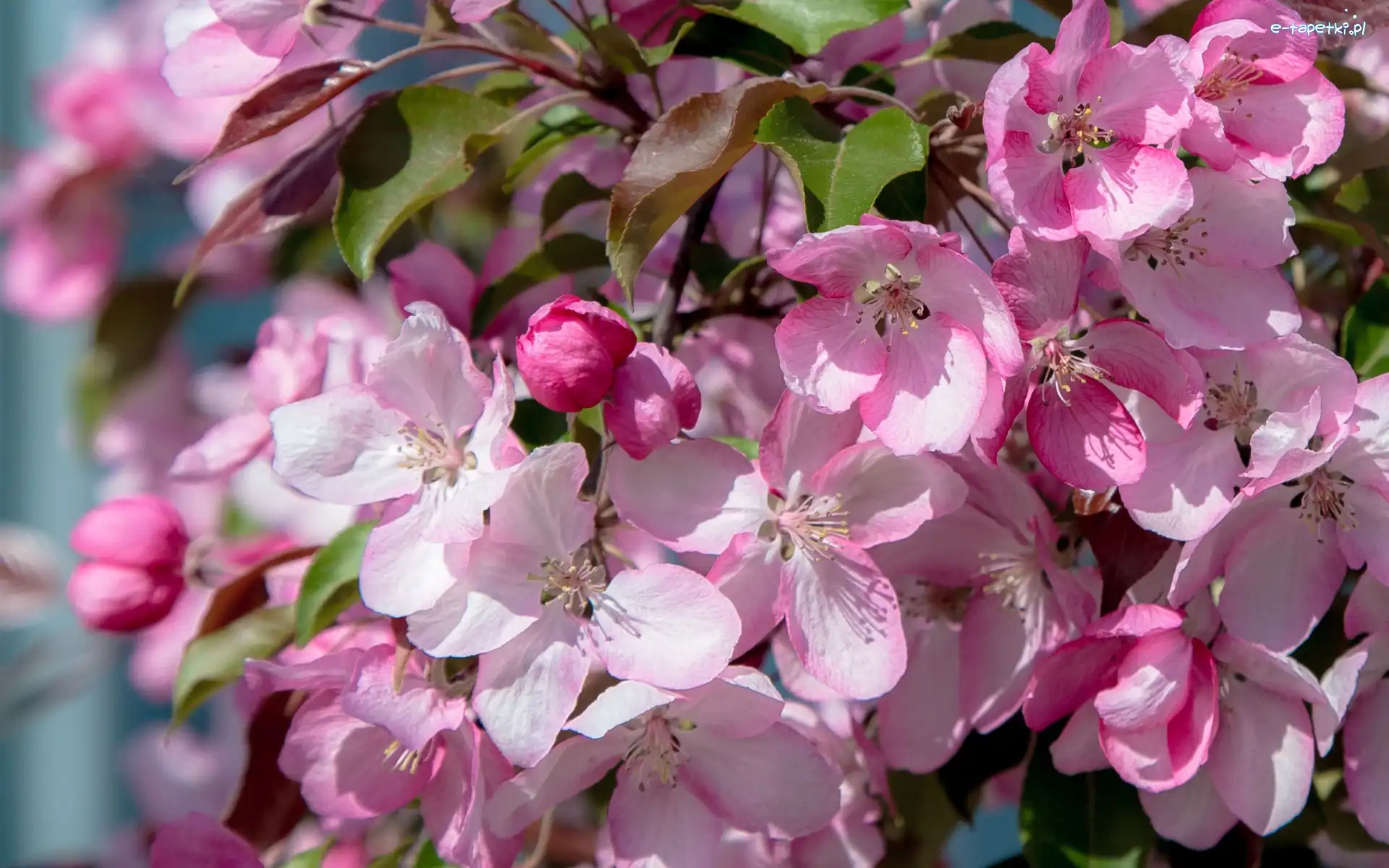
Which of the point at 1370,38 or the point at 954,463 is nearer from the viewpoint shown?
the point at 954,463

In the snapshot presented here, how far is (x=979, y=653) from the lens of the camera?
0.64 meters

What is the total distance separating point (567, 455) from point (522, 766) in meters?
0.14

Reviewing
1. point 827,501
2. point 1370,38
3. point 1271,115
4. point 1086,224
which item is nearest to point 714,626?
point 827,501

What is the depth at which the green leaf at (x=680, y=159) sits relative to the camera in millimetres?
556

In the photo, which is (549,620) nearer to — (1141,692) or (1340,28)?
(1141,692)

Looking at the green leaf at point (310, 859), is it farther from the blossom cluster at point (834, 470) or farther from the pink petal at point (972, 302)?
the pink petal at point (972, 302)

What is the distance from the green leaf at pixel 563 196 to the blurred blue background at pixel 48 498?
160 cm

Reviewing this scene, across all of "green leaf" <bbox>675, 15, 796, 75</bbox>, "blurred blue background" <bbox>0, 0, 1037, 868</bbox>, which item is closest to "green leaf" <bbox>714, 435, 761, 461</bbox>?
"green leaf" <bbox>675, 15, 796, 75</bbox>

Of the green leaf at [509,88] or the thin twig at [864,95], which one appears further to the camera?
the green leaf at [509,88]

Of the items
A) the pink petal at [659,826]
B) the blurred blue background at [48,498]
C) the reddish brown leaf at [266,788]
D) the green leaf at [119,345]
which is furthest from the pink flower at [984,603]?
the blurred blue background at [48,498]

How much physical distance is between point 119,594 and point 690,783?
40 cm

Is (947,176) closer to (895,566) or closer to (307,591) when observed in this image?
(895,566)

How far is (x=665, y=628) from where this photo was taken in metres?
0.56

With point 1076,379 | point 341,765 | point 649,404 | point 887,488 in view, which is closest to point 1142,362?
point 1076,379
